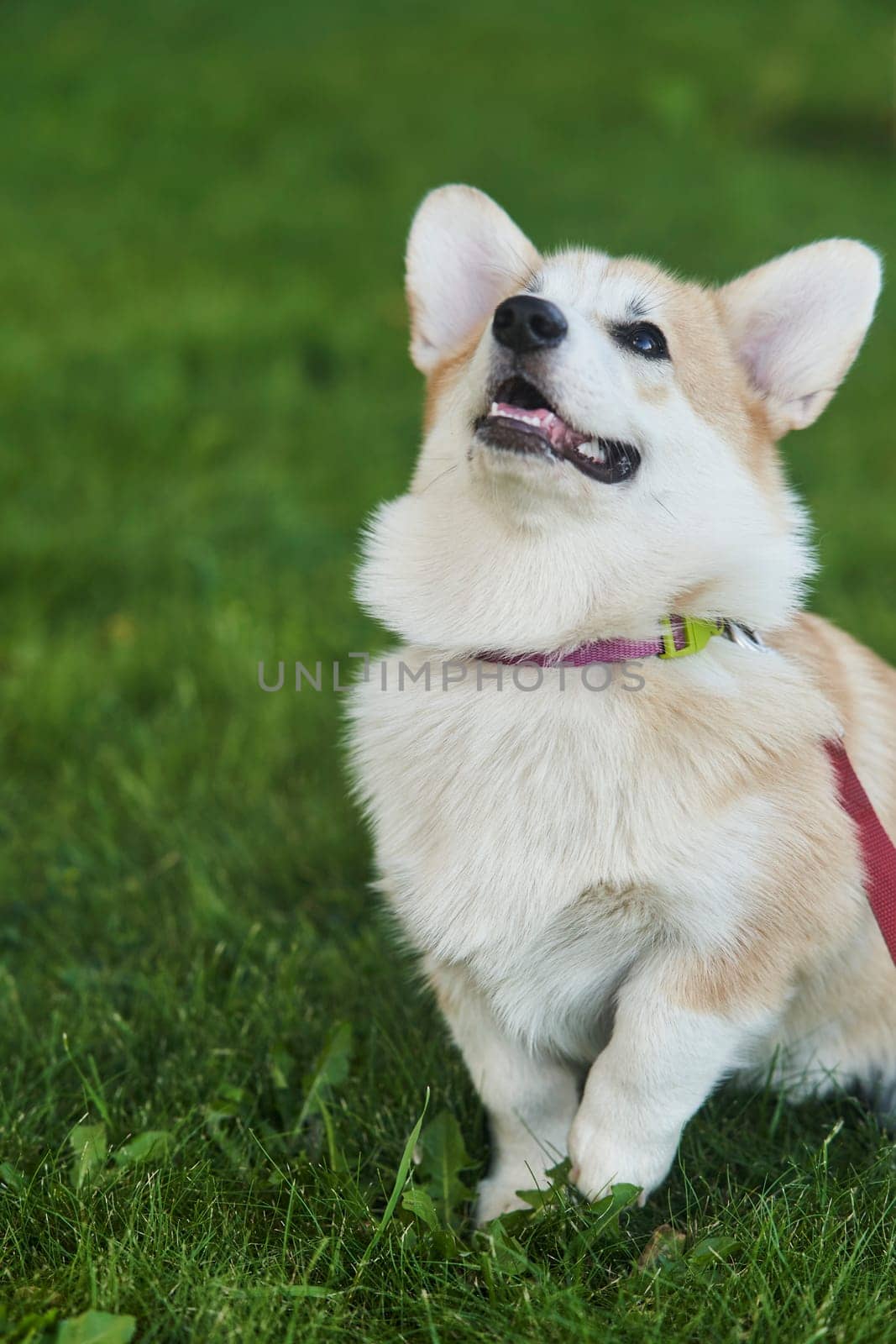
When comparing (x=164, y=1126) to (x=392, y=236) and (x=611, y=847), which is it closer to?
(x=611, y=847)

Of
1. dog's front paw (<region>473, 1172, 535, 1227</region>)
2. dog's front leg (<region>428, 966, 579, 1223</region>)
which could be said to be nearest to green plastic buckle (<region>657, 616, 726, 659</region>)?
dog's front leg (<region>428, 966, 579, 1223</region>)

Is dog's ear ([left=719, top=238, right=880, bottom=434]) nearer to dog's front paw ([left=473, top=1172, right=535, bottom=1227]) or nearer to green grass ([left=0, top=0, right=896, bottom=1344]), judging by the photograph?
green grass ([left=0, top=0, right=896, bottom=1344])

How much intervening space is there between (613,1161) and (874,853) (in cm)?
62

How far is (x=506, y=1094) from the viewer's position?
207cm

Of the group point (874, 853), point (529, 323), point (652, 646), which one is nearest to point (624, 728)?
point (652, 646)

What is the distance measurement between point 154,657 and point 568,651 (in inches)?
81.0

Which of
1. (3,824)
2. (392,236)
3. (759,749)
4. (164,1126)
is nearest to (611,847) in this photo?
(759,749)

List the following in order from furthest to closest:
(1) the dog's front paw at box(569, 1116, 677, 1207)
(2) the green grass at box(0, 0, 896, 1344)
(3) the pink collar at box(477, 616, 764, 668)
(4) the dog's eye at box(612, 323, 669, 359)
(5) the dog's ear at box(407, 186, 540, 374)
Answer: (5) the dog's ear at box(407, 186, 540, 374) < (4) the dog's eye at box(612, 323, 669, 359) < (3) the pink collar at box(477, 616, 764, 668) < (1) the dog's front paw at box(569, 1116, 677, 1207) < (2) the green grass at box(0, 0, 896, 1344)

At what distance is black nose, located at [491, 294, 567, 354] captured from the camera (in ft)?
6.32

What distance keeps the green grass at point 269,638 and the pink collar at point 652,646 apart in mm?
767

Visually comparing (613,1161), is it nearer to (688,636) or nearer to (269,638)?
(688,636)

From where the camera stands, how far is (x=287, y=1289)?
1680mm

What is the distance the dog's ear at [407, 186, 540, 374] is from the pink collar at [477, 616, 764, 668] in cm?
74

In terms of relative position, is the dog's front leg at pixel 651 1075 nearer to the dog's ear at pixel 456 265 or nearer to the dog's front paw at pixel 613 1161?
the dog's front paw at pixel 613 1161
